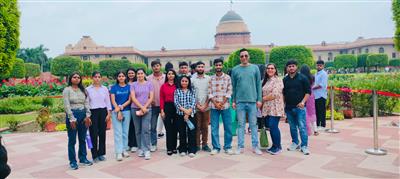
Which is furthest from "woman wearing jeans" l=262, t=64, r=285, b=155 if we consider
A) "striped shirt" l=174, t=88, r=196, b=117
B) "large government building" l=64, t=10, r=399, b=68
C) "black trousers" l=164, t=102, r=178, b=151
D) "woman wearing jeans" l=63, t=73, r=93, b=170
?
Result: "large government building" l=64, t=10, r=399, b=68

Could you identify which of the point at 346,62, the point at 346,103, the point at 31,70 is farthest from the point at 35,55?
the point at 346,103

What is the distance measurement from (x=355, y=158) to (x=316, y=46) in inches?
2277

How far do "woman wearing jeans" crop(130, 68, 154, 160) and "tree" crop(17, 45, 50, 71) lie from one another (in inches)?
2334

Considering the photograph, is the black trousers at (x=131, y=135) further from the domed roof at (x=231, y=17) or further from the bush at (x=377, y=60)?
the domed roof at (x=231, y=17)

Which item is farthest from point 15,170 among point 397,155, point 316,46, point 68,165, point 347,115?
point 316,46

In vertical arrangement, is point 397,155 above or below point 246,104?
below

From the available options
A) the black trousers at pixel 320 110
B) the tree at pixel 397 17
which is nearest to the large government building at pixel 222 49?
the tree at pixel 397 17

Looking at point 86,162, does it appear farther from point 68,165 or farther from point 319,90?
point 319,90

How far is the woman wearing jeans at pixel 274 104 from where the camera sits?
16.3 feet

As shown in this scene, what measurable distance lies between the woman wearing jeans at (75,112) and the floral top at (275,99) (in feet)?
9.07

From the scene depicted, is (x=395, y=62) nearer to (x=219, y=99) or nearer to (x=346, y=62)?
(x=346, y=62)

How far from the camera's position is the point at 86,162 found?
4.67 metres

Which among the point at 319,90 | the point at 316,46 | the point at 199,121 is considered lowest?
the point at 199,121

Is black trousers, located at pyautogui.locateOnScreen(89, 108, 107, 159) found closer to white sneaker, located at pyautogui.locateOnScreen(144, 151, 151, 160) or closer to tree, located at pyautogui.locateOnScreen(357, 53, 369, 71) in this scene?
white sneaker, located at pyautogui.locateOnScreen(144, 151, 151, 160)
